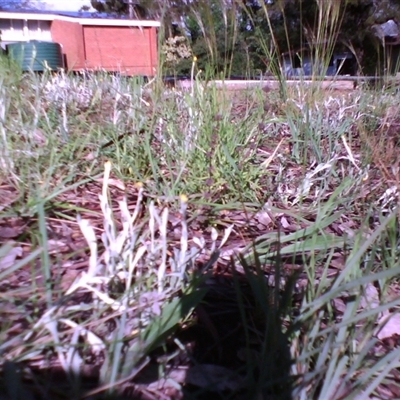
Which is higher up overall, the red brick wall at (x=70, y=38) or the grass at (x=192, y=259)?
the red brick wall at (x=70, y=38)

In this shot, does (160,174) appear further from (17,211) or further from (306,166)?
(306,166)

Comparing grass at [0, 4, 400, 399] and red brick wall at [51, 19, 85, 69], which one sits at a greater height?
red brick wall at [51, 19, 85, 69]

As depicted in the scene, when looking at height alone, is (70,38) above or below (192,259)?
above

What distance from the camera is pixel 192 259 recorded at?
115cm

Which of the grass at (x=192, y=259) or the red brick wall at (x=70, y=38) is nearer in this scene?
the grass at (x=192, y=259)

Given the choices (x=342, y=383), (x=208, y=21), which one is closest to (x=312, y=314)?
(x=342, y=383)

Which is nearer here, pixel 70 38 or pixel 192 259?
pixel 192 259

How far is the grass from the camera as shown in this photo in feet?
2.88

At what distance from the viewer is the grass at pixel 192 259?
2.88 ft

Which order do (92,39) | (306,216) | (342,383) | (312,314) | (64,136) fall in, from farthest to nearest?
(92,39)
(64,136)
(306,216)
(312,314)
(342,383)

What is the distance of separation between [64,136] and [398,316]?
4.44 feet

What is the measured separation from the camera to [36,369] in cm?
87

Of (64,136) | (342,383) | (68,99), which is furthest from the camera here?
(68,99)

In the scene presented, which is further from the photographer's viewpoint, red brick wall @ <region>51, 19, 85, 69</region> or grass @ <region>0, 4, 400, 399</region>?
red brick wall @ <region>51, 19, 85, 69</region>
